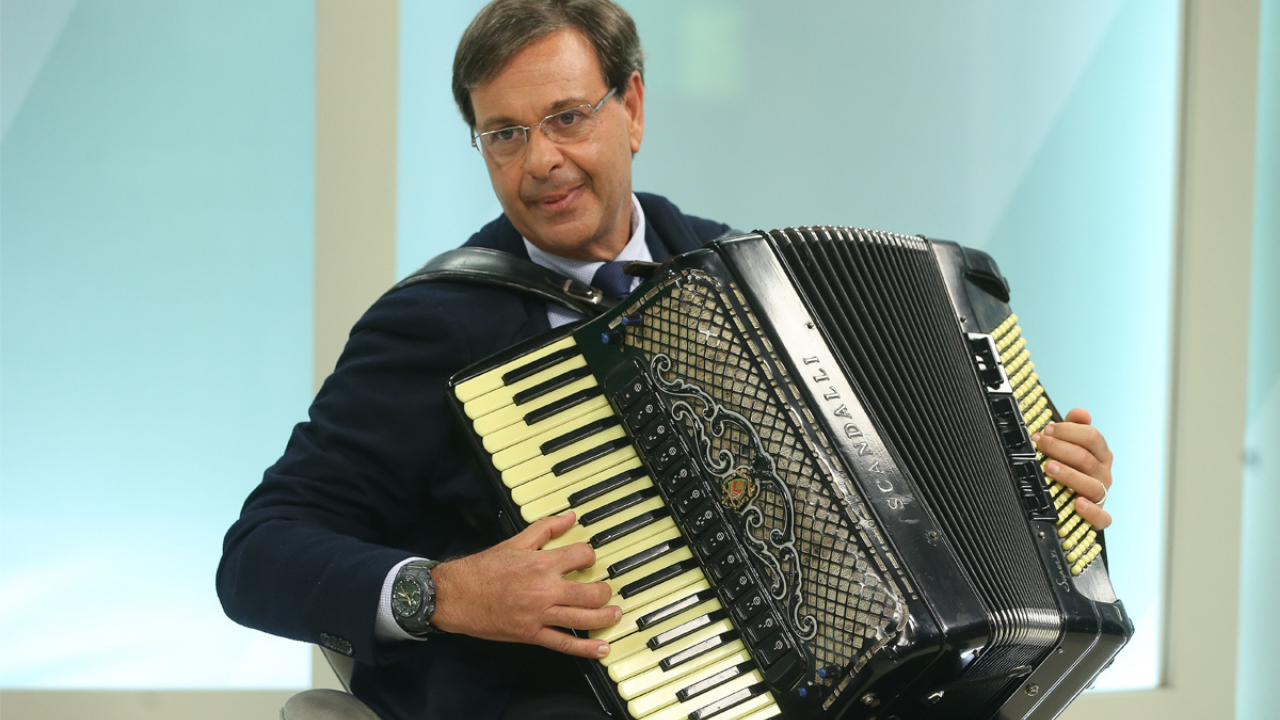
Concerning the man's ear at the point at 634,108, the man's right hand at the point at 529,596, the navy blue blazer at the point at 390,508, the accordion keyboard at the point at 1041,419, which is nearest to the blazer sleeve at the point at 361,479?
the navy blue blazer at the point at 390,508

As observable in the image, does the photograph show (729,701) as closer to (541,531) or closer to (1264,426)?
(541,531)

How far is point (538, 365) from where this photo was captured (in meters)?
1.24

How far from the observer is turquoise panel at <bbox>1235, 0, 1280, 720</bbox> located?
266cm

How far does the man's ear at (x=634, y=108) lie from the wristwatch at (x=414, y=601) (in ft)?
2.61

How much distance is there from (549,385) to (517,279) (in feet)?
0.86

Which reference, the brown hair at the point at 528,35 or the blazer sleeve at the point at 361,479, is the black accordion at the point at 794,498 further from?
the brown hair at the point at 528,35

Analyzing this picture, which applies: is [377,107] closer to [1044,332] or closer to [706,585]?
[706,585]

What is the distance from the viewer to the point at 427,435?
1.37 metres

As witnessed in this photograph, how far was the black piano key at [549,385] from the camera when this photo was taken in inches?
48.3

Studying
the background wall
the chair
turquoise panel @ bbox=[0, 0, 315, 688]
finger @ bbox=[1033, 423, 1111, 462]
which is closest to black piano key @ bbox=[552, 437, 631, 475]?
the chair

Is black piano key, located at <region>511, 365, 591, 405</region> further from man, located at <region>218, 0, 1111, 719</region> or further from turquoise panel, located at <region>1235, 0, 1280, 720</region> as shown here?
turquoise panel, located at <region>1235, 0, 1280, 720</region>

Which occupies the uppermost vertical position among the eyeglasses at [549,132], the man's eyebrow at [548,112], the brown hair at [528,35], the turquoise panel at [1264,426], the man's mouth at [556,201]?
the brown hair at [528,35]

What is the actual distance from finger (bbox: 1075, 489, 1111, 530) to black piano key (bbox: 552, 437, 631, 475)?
640 mm

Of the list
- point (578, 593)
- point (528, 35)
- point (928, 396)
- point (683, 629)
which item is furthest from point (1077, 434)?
point (528, 35)
